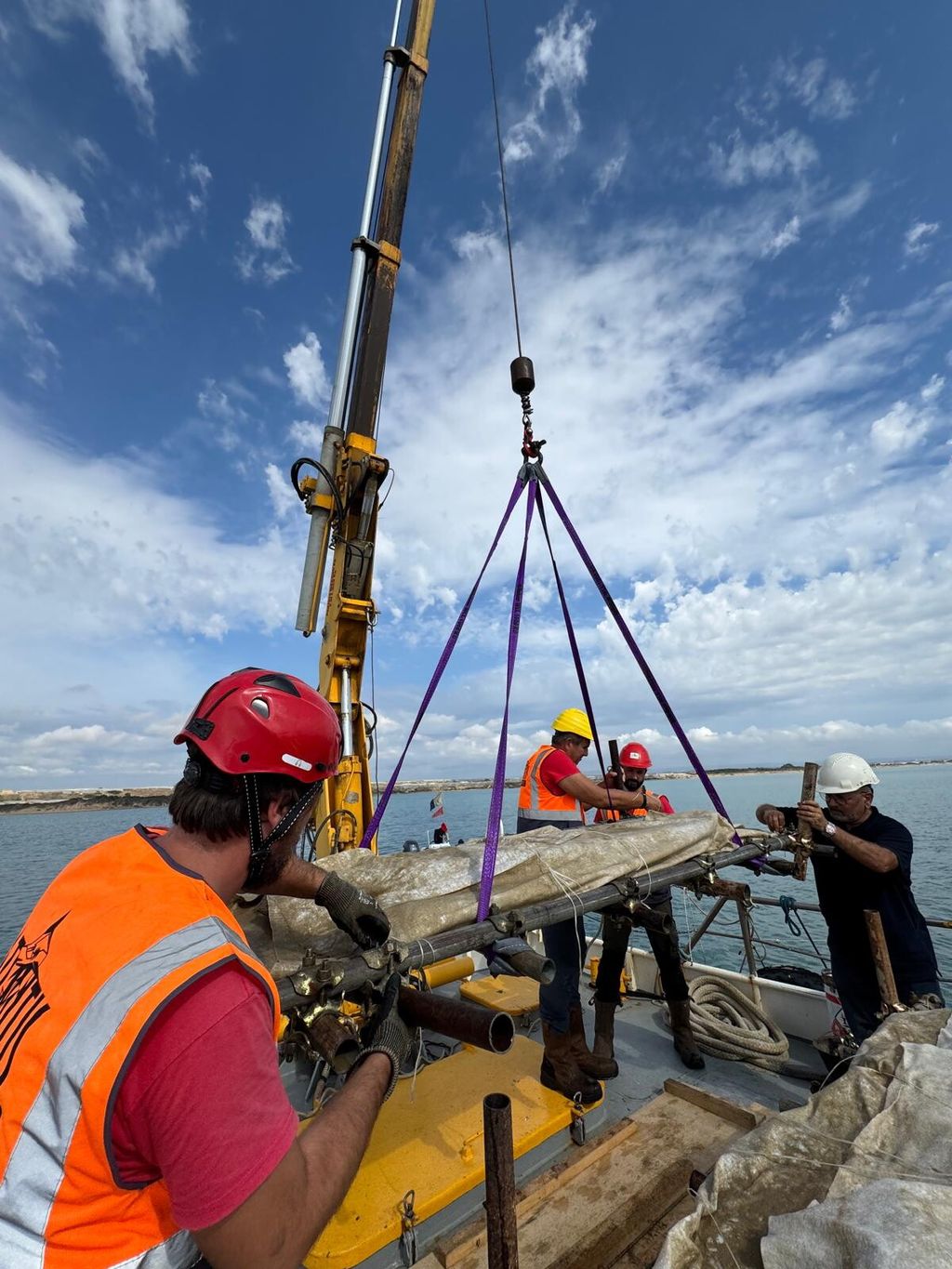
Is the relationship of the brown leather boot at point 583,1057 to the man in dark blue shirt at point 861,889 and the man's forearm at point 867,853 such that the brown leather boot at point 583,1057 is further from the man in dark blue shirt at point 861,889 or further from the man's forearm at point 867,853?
the man's forearm at point 867,853

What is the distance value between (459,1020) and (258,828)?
843 millimetres

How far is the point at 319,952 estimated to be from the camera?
2430 millimetres

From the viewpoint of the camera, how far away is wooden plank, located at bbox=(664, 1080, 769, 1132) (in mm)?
3162

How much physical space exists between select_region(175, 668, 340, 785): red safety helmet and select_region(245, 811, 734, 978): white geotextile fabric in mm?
1159

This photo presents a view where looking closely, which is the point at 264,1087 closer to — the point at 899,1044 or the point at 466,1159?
the point at 899,1044

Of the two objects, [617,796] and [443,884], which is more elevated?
[617,796]

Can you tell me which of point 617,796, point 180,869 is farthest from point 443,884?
point 617,796

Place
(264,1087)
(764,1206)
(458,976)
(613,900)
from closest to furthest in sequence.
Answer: (264,1087) < (764,1206) < (613,900) < (458,976)

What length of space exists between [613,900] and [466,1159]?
1.56 meters

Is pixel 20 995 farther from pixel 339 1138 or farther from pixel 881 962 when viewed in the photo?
pixel 881 962

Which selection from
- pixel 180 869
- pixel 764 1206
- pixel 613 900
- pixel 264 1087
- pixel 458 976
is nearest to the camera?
pixel 264 1087

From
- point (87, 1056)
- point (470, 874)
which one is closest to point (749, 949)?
point (470, 874)

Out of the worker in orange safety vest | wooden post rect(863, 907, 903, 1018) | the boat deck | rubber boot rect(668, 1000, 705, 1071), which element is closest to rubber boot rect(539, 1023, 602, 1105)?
the worker in orange safety vest

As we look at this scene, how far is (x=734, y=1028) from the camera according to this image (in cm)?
472
